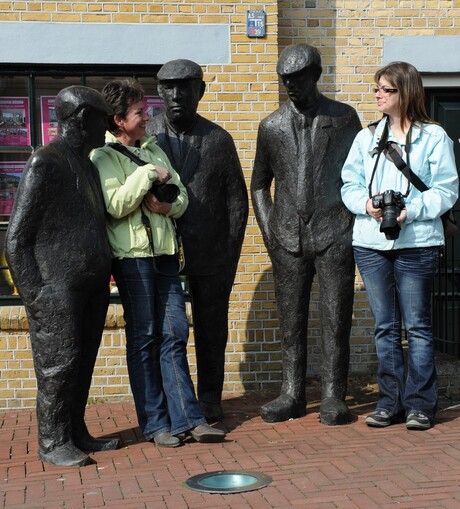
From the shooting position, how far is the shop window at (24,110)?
8.19 metres

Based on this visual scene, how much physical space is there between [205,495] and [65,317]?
1.34 m

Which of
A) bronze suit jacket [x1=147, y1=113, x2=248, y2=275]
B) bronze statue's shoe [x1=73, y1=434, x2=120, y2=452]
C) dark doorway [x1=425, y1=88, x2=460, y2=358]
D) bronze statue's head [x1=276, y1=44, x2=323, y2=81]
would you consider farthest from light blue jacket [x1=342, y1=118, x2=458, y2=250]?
dark doorway [x1=425, y1=88, x2=460, y2=358]

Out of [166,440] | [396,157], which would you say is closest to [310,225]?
[396,157]

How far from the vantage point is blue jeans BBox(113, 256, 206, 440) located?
634cm

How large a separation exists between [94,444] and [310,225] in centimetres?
199

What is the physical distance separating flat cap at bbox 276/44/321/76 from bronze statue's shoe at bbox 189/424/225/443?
231 cm

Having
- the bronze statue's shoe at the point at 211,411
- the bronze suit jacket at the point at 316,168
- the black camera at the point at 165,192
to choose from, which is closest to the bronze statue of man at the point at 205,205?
the bronze statue's shoe at the point at 211,411

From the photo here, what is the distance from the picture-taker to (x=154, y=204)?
631cm

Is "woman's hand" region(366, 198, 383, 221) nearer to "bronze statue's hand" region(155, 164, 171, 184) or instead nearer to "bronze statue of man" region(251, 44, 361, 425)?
"bronze statue of man" region(251, 44, 361, 425)

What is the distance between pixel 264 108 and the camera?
829 centimetres

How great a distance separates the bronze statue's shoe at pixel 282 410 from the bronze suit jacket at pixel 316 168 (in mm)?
1022

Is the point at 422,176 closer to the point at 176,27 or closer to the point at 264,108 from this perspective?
the point at 264,108

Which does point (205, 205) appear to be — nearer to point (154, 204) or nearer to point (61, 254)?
point (154, 204)

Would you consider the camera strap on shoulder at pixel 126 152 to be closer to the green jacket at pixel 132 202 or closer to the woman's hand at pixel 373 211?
the green jacket at pixel 132 202
